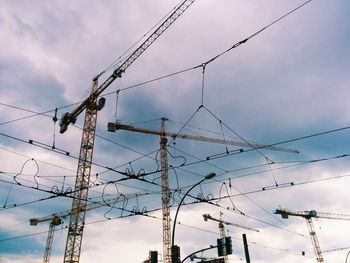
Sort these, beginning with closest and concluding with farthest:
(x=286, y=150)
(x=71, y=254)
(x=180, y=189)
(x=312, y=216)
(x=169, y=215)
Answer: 1. (x=180, y=189)
2. (x=71, y=254)
3. (x=169, y=215)
4. (x=286, y=150)
5. (x=312, y=216)

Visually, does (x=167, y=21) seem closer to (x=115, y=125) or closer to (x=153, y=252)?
(x=153, y=252)

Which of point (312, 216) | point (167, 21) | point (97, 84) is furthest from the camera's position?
point (312, 216)

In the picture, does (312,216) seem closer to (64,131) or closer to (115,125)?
(115,125)

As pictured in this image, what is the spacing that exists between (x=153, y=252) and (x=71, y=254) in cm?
2839

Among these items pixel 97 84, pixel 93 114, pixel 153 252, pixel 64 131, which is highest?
pixel 97 84

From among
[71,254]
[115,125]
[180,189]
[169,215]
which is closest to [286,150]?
[169,215]

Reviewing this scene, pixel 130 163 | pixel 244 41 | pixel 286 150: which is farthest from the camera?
pixel 286 150

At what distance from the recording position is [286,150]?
66.9 m

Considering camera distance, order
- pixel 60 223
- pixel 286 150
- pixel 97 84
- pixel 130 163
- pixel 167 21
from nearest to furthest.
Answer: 1. pixel 130 163
2. pixel 167 21
3. pixel 97 84
4. pixel 286 150
5. pixel 60 223

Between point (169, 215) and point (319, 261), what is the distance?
5424 cm

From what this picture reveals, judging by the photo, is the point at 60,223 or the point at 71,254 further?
the point at 60,223

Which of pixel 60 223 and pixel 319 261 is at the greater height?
pixel 60 223

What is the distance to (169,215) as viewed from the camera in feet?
180

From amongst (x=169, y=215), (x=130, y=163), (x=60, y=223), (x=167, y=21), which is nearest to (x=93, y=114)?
(x=167, y=21)
